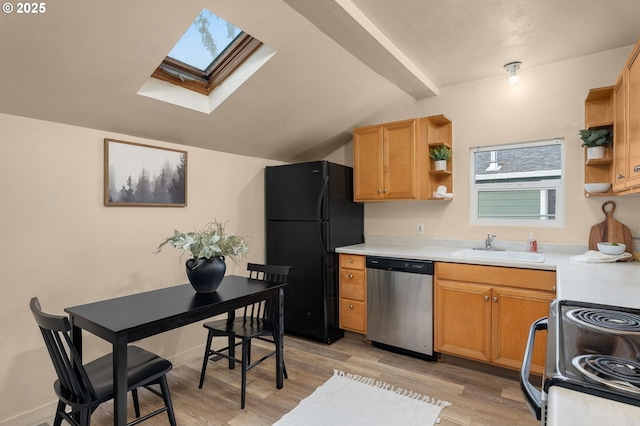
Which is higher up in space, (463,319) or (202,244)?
(202,244)

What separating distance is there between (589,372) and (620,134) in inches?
81.6

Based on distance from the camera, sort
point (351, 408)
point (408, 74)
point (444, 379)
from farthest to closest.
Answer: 1. point (408, 74)
2. point (444, 379)
3. point (351, 408)

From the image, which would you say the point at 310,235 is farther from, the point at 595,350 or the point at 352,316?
the point at 595,350

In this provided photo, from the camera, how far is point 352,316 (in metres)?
3.21

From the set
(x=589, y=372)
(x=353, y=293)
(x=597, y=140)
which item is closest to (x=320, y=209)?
(x=353, y=293)

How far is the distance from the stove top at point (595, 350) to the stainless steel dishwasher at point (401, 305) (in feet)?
5.28

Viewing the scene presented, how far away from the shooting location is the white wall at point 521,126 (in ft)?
8.65

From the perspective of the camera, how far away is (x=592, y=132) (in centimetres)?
240

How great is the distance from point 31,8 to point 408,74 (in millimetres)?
2394

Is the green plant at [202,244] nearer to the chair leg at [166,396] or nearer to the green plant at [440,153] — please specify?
the chair leg at [166,396]

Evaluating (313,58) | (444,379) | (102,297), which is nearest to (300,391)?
(444,379)

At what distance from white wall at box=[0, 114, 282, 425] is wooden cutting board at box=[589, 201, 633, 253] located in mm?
3290

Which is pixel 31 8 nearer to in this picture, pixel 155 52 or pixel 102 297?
pixel 155 52

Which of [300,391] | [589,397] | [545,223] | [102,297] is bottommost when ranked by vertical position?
[300,391]
